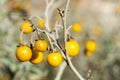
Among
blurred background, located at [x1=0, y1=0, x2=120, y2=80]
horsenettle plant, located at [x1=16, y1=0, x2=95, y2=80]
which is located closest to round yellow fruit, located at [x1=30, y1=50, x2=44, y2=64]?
horsenettle plant, located at [x1=16, y1=0, x2=95, y2=80]

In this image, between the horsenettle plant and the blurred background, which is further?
the blurred background

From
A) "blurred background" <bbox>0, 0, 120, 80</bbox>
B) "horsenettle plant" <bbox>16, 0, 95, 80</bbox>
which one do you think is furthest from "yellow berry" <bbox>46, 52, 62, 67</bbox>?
"blurred background" <bbox>0, 0, 120, 80</bbox>

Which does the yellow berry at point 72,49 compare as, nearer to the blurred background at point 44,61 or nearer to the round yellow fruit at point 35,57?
the round yellow fruit at point 35,57

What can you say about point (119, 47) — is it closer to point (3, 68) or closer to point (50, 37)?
point (3, 68)

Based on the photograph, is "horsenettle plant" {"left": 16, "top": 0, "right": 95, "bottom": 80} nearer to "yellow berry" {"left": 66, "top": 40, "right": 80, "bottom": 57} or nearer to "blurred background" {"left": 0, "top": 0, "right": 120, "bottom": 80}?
"yellow berry" {"left": 66, "top": 40, "right": 80, "bottom": 57}

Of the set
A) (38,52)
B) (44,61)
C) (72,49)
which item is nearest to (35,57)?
(38,52)

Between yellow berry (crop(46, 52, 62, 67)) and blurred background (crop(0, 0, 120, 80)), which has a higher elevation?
yellow berry (crop(46, 52, 62, 67))

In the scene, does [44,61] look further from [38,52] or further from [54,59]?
[54,59]

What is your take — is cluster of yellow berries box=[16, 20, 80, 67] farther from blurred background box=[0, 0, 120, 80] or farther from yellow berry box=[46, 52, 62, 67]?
blurred background box=[0, 0, 120, 80]

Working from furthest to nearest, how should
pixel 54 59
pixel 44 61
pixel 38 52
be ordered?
pixel 44 61
pixel 38 52
pixel 54 59

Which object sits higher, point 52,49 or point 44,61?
point 52,49

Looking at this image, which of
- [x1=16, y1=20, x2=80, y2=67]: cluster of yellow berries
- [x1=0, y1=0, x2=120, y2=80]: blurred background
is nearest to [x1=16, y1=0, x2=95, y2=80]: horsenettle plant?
[x1=16, y1=20, x2=80, y2=67]: cluster of yellow berries
